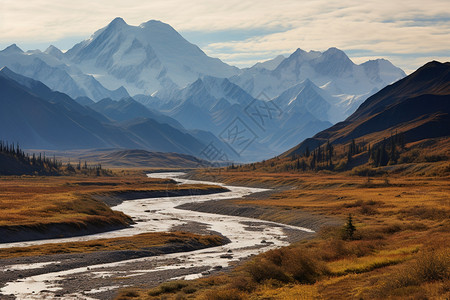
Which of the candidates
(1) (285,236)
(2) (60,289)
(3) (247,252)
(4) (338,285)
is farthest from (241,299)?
(1) (285,236)

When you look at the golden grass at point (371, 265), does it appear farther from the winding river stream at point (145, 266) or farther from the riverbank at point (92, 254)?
the riverbank at point (92, 254)

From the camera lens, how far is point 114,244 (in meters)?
69.2

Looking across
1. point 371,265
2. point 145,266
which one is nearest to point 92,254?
point 145,266

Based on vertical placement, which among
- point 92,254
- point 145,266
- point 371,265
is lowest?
point 145,266

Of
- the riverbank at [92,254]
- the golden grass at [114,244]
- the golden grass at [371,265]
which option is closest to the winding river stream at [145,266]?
the riverbank at [92,254]

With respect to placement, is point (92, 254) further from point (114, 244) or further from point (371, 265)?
point (371, 265)

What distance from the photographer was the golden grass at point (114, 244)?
204 feet

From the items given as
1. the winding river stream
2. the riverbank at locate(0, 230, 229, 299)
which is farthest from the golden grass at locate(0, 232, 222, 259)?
the winding river stream

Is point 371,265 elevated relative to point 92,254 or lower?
elevated

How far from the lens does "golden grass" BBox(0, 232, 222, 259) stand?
62188 millimetres

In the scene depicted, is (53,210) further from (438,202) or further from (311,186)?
(311,186)

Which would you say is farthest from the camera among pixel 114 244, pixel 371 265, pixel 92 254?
pixel 114 244

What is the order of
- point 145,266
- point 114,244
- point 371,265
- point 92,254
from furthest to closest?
point 114,244 < point 92,254 < point 145,266 < point 371,265

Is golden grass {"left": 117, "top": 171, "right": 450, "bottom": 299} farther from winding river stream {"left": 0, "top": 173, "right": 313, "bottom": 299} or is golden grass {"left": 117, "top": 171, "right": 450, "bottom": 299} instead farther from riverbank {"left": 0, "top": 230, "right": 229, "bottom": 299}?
riverbank {"left": 0, "top": 230, "right": 229, "bottom": 299}
